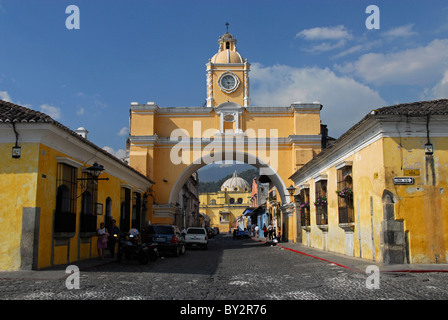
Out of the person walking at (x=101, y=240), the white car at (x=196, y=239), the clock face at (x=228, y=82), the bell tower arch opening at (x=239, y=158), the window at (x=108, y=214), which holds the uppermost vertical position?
the clock face at (x=228, y=82)

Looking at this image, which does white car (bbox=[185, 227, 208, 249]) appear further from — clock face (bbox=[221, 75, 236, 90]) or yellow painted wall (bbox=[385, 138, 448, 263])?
yellow painted wall (bbox=[385, 138, 448, 263])

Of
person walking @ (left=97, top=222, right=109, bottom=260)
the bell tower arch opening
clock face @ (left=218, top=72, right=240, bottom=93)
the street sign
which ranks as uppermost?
clock face @ (left=218, top=72, right=240, bottom=93)

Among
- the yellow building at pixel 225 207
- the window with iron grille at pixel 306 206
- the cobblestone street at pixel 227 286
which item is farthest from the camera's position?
the yellow building at pixel 225 207

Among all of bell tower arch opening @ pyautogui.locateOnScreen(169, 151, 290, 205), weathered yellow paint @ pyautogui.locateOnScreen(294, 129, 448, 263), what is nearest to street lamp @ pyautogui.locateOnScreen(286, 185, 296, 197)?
bell tower arch opening @ pyautogui.locateOnScreen(169, 151, 290, 205)

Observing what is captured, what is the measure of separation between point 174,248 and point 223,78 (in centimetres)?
1577

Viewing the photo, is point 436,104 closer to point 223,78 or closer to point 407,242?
point 407,242

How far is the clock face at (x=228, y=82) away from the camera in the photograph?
3041 cm

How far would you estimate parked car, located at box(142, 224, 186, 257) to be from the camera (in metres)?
17.9

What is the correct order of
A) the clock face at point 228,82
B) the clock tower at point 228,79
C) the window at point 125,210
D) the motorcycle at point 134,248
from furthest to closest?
the clock face at point 228,82 → the clock tower at point 228,79 → the window at point 125,210 → the motorcycle at point 134,248

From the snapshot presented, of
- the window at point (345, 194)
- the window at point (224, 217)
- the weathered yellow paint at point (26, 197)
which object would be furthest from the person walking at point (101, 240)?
the window at point (224, 217)

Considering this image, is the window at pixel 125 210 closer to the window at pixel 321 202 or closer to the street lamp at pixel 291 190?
the window at pixel 321 202

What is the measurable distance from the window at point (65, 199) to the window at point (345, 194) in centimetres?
900

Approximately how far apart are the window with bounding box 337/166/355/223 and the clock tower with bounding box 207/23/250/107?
48.4 ft

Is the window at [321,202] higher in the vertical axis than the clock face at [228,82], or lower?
lower
